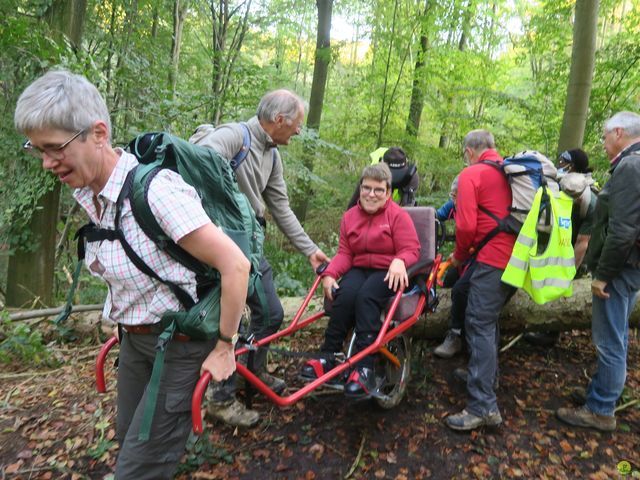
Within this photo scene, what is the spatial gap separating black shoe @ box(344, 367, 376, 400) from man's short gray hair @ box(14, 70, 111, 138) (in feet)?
7.11

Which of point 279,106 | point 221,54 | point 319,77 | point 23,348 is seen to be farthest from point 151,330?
point 319,77

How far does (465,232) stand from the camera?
135 inches

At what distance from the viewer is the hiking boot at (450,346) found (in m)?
4.30

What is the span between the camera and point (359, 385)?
2857mm

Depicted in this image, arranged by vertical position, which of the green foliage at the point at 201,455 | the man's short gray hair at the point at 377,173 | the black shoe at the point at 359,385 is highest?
the man's short gray hair at the point at 377,173

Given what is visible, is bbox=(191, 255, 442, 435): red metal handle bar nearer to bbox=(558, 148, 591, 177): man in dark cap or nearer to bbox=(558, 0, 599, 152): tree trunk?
bbox=(558, 148, 591, 177): man in dark cap

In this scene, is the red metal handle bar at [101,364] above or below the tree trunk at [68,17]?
below

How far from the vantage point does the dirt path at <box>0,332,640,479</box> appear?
2.91 m

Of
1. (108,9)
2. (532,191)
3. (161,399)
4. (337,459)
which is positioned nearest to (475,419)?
(337,459)

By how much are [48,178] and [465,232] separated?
500 cm

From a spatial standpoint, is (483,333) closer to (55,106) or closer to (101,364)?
(101,364)

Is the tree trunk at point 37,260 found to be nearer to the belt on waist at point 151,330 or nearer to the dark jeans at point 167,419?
the belt on waist at point 151,330

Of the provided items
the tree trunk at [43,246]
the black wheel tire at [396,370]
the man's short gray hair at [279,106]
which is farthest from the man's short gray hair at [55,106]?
the tree trunk at [43,246]

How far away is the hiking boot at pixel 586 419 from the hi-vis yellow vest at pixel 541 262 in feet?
3.25
